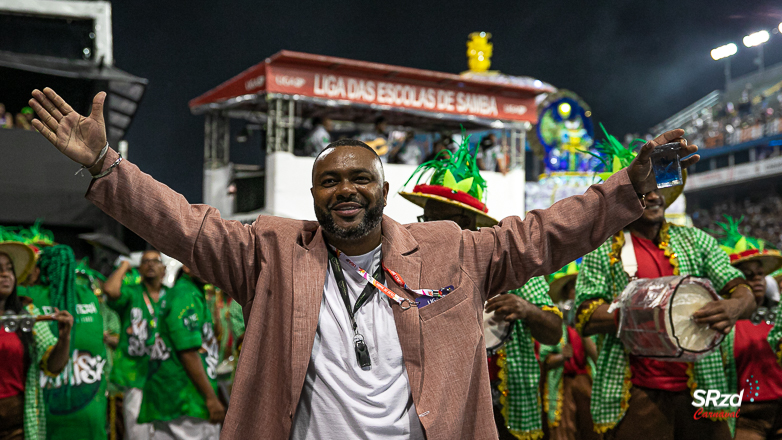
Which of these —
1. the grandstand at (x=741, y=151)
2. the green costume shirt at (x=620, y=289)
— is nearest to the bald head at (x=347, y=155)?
the green costume shirt at (x=620, y=289)

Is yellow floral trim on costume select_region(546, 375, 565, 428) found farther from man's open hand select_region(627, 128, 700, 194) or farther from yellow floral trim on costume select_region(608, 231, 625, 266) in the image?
man's open hand select_region(627, 128, 700, 194)

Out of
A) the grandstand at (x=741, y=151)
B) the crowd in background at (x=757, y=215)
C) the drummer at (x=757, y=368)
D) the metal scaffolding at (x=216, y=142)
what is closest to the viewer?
the drummer at (x=757, y=368)

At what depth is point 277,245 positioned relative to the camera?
2.46m

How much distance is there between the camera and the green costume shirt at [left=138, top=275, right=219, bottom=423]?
5426mm

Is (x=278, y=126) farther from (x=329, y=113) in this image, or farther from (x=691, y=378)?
(x=691, y=378)

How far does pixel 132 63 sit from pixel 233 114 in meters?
10.1

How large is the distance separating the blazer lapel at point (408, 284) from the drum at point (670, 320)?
5.86ft

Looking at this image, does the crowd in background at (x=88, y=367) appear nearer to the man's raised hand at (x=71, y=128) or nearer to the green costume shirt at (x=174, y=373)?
the green costume shirt at (x=174, y=373)

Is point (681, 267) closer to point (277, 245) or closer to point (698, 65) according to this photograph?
point (277, 245)

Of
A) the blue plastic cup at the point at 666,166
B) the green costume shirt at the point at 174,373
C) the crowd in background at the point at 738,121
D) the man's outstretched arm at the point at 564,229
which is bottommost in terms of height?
the green costume shirt at the point at 174,373

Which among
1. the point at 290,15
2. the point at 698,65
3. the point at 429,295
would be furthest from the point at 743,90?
the point at 429,295

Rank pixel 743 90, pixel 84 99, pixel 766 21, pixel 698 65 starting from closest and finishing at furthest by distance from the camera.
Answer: pixel 766 21, pixel 84 99, pixel 698 65, pixel 743 90

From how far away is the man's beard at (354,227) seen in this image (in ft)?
8.02

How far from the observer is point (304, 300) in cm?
233
